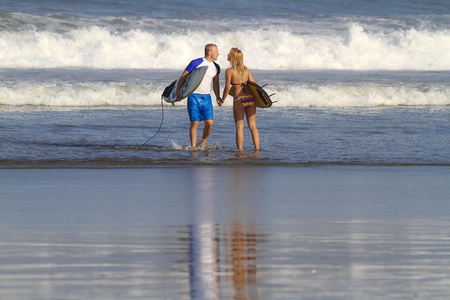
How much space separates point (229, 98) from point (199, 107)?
7.44 metres

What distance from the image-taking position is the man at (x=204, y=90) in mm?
9586

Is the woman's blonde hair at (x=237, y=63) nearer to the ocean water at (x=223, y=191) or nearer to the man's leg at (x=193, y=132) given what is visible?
the man's leg at (x=193, y=132)

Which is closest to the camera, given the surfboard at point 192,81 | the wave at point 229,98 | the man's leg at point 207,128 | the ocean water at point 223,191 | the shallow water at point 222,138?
the ocean water at point 223,191

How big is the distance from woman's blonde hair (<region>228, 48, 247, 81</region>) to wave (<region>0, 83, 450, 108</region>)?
6.84 m

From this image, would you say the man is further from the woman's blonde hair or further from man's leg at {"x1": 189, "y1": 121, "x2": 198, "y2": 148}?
the woman's blonde hair

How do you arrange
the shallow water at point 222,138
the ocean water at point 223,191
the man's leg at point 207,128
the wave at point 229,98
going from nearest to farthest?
the ocean water at point 223,191 → the shallow water at point 222,138 → the man's leg at point 207,128 → the wave at point 229,98

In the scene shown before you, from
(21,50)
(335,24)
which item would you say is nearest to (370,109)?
(21,50)

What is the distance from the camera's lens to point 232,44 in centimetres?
2944

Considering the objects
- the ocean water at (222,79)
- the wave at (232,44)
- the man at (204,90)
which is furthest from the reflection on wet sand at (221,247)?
the wave at (232,44)

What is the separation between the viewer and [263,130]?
39.1ft

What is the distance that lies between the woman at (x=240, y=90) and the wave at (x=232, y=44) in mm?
15671

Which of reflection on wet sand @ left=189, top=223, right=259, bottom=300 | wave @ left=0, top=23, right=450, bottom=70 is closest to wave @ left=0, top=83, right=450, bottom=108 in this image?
wave @ left=0, top=23, right=450, bottom=70

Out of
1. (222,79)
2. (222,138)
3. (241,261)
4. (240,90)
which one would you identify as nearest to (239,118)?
(240,90)

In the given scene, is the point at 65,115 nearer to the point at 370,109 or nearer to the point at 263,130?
the point at 263,130
